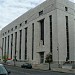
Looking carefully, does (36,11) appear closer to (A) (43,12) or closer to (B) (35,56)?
(A) (43,12)

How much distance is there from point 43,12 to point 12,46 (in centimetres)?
3514

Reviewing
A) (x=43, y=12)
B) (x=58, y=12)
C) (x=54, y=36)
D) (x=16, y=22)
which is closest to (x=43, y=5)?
(x=43, y=12)

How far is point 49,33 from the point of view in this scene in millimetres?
68000

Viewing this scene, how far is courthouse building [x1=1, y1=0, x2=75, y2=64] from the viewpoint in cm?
6488

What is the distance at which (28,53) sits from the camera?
80812 millimetres

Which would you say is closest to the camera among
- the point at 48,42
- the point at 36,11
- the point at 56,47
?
the point at 56,47

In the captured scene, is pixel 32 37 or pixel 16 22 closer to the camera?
pixel 32 37

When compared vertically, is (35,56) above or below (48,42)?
below

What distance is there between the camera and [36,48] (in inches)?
2945

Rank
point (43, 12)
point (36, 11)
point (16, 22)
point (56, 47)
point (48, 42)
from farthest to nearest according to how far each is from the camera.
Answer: point (16, 22), point (36, 11), point (43, 12), point (48, 42), point (56, 47)

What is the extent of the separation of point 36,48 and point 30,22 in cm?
1242

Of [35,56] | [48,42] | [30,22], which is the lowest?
[35,56]

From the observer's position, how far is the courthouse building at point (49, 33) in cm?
6488

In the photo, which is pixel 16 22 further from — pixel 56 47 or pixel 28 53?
pixel 56 47
